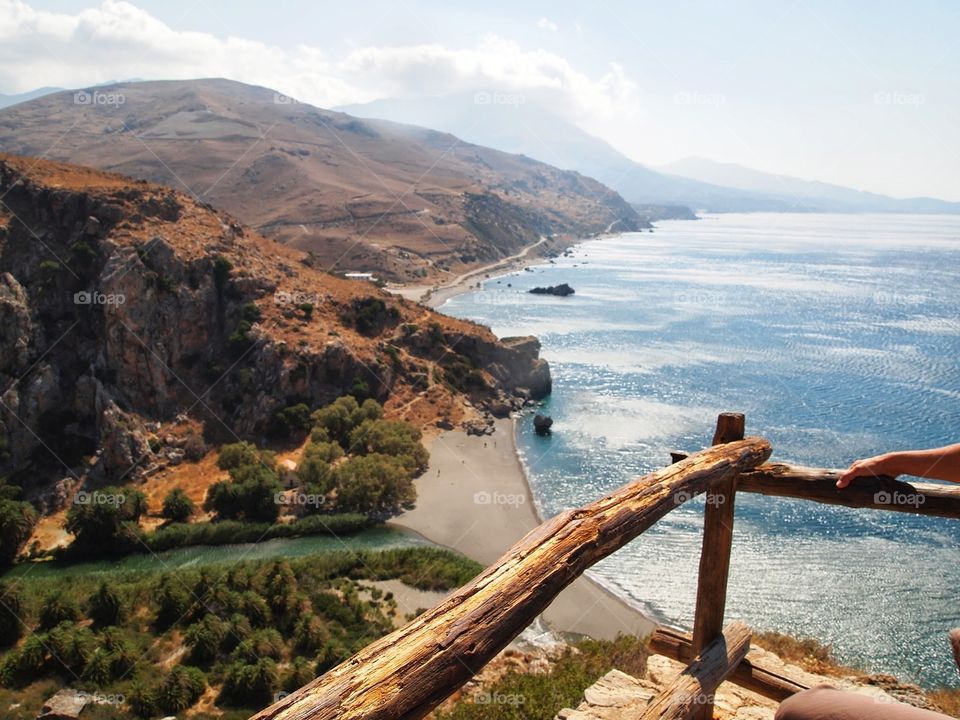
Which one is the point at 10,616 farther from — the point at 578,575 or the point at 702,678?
the point at 578,575

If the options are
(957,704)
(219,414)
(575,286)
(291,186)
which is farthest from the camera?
(291,186)

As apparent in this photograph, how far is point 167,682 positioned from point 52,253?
42527 millimetres

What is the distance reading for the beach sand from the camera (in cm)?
2764

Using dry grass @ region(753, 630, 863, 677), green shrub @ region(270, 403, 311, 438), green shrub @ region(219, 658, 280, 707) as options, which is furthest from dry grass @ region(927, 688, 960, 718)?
green shrub @ region(270, 403, 311, 438)

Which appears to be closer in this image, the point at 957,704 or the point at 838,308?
the point at 957,704

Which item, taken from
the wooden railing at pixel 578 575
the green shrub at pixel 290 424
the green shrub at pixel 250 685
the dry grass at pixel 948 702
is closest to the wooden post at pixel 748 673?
Result: the wooden railing at pixel 578 575

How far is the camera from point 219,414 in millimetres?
49000

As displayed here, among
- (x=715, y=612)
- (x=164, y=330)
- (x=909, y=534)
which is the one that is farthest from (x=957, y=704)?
(x=164, y=330)

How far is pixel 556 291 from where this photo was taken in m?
111

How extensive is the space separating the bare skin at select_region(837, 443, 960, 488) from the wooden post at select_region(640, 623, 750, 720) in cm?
193

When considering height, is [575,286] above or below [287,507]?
above

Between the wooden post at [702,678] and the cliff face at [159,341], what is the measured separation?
4402 cm

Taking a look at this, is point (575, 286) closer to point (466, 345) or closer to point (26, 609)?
point (466, 345)

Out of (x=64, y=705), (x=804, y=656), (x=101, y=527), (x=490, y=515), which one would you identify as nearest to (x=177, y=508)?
(x=101, y=527)
